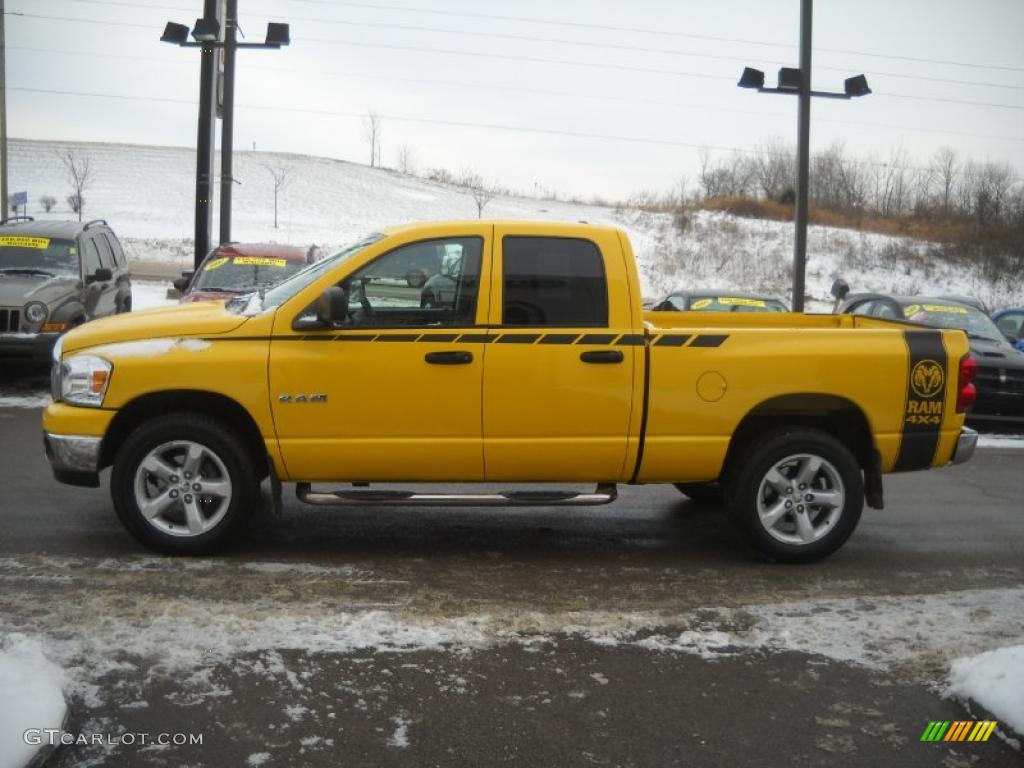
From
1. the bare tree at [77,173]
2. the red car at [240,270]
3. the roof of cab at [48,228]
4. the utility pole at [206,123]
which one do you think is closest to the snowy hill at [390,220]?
the bare tree at [77,173]

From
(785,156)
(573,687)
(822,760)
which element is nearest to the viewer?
(822,760)

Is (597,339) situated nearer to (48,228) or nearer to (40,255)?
(40,255)

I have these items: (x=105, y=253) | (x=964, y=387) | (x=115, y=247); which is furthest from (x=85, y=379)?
(x=115, y=247)

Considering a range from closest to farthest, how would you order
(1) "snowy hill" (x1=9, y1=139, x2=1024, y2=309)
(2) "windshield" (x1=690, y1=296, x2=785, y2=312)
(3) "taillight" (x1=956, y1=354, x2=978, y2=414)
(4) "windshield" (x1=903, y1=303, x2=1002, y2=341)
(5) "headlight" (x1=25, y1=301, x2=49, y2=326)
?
(3) "taillight" (x1=956, y1=354, x2=978, y2=414) → (5) "headlight" (x1=25, y1=301, x2=49, y2=326) → (4) "windshield" (x1=903, y1=303, x2=1002, y2=341) → (2) "windshield" (x1=690, y1=296, x2=785, y2=312) → (1) "snowy hill" (x1=9, y1=139, x2=1024, y2=309)

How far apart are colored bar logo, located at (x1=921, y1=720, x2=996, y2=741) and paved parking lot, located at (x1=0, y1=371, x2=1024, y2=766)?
6 cm

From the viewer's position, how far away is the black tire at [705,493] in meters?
7.84

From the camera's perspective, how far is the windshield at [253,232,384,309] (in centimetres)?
618

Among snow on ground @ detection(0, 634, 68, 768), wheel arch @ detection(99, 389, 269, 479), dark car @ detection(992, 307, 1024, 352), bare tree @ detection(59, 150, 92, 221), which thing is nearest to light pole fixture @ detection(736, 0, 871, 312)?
dark car @ detection(992, 307, 1024, 352)

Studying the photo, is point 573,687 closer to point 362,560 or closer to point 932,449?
point 362,560

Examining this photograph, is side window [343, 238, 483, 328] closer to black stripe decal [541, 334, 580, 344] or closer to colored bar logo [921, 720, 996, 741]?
black stripe decal [541, 334, 580, 344]

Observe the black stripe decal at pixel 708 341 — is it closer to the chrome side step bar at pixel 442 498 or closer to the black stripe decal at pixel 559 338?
the black stripe decal at pixel 559 338

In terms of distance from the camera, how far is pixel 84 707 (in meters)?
4.02

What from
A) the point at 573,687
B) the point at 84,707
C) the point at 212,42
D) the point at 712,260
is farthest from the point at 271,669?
the point at 712,260

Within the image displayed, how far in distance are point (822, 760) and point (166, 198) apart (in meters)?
70.3
